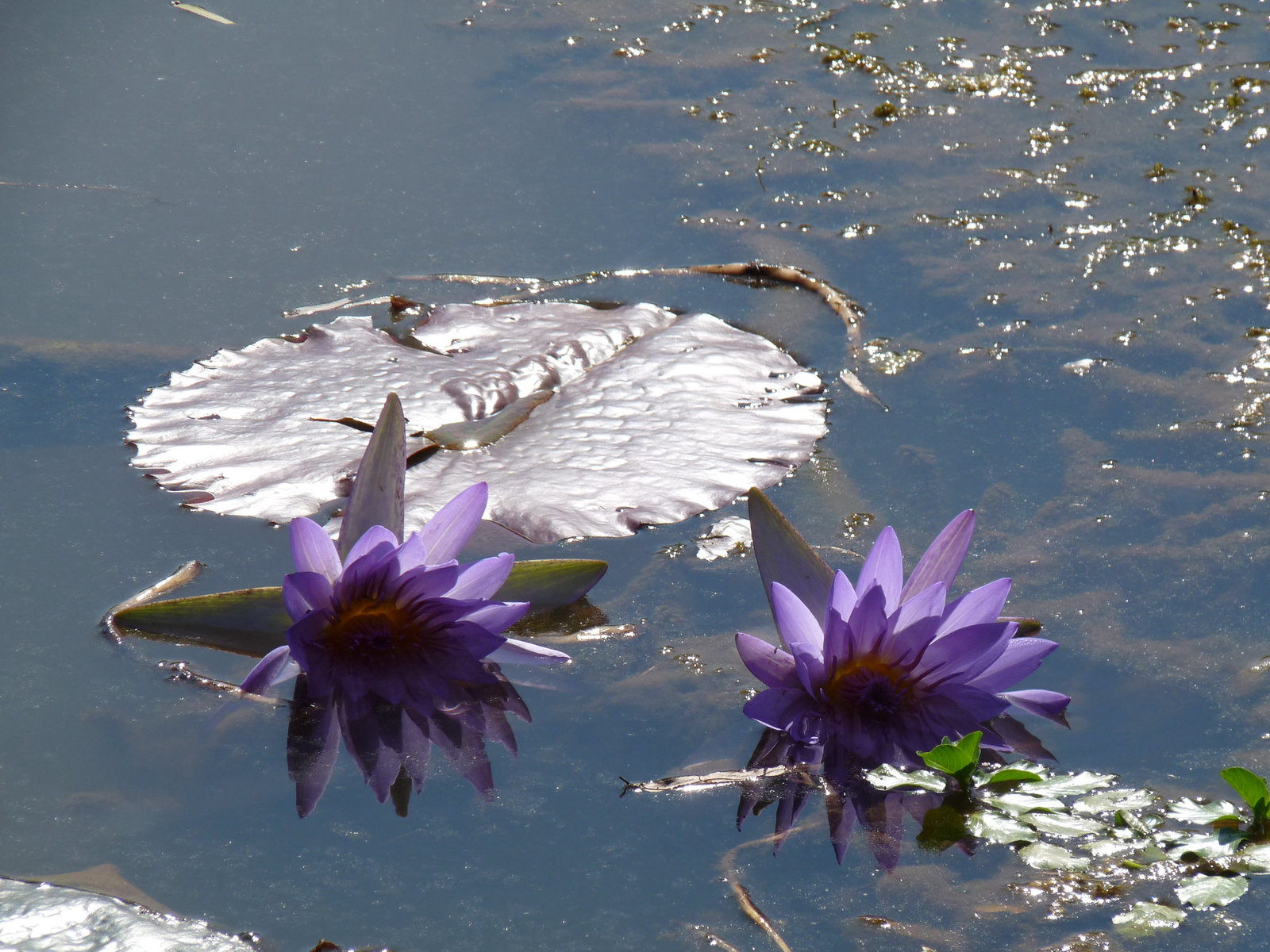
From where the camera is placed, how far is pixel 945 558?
69.2 inches

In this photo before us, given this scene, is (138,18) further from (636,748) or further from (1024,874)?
(1024,874)

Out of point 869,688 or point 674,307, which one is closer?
point 869,688

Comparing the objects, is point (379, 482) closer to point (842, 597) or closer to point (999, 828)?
point (842, 597)

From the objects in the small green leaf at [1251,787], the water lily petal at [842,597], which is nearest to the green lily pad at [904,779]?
the water lily petal at [842,597]

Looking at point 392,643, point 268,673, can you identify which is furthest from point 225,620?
point 392,643

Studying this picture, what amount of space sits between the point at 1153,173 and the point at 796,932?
9.60ft

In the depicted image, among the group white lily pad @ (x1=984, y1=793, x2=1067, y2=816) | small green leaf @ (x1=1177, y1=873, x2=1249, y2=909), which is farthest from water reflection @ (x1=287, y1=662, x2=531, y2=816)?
small green leaf @ (x1=1177, y1=873, x2=1249, y2=909)

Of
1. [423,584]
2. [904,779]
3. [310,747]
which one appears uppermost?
[423,584]

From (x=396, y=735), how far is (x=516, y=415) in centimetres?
98

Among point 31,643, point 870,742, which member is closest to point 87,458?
point 31,643

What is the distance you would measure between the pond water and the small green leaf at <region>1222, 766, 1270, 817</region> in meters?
0.11

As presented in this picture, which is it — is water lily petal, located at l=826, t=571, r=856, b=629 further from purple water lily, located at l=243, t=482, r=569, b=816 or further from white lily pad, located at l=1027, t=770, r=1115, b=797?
purple water lily, located at l=243, t=482, r=569, b=816

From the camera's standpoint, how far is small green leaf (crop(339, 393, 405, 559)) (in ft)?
6.17

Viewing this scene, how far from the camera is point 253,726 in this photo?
175cm
